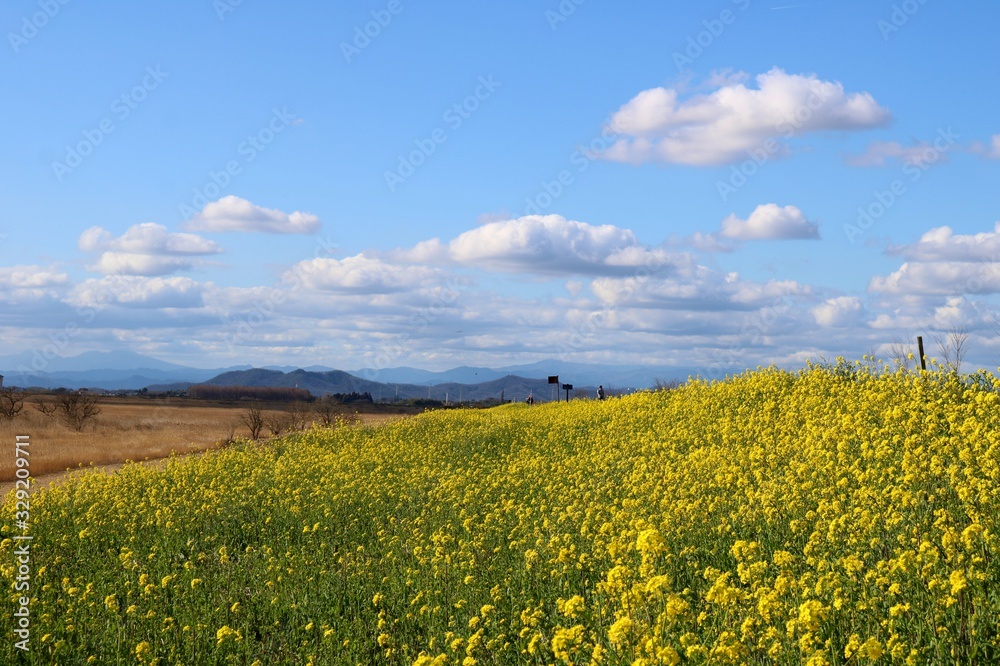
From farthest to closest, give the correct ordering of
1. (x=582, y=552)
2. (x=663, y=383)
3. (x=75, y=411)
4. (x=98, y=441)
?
(x=75, y=411) → (x=663, y=383) → (x=98, y=441) → (x=582, y=552)

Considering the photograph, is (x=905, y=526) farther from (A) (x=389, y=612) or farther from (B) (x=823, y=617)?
(A) (x=389, y=612)

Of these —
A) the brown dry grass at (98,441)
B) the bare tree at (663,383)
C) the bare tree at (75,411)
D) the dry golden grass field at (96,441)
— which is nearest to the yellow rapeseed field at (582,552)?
the dry golden grass field at (96,441)

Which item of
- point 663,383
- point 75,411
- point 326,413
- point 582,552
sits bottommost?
point 582,552

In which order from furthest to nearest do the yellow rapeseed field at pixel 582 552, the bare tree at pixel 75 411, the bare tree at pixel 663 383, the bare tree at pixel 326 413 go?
the bare tree at pixel 75 411 → the bare tree at pixel 326 413 → the bare tree at pixel 663 383 → the yellow rapeseed field at pixel 582 552

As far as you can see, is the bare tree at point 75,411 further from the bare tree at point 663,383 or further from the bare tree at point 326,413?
the bare tree at point 663,383

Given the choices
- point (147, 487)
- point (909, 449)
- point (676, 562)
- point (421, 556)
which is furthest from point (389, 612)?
point (147, 487)

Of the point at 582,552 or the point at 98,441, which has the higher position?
the point at 582,552

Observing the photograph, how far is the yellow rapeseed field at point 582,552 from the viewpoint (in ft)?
20.6

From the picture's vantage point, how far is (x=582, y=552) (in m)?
9.52

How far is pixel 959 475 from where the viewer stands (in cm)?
961

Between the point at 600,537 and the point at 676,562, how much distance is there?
0.91m

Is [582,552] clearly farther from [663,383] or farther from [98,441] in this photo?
[98,441]

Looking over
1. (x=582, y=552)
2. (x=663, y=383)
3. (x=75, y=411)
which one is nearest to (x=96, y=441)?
(x=75, y=411)

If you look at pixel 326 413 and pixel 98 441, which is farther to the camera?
pixel 326 413
